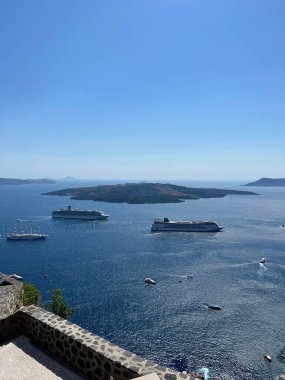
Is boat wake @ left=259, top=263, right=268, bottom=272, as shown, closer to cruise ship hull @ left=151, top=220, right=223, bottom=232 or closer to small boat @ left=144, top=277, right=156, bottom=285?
small boat @ left=144, top=277, right=156, bottom=285

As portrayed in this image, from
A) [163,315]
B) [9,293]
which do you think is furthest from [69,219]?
[9,293]

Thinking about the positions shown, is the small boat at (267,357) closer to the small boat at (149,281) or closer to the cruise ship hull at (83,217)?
the small boat at (149,281)

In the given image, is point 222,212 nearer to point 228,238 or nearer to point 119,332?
point 228,238

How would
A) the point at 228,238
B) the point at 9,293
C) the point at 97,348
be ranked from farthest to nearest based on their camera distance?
the point at 228,238 < the point at 9,293 < the point at 97,348

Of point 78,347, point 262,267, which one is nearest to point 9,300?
point 78,347

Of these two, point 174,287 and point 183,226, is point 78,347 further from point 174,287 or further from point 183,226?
point 183,226

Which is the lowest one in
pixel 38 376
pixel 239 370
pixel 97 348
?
pixel 239 370

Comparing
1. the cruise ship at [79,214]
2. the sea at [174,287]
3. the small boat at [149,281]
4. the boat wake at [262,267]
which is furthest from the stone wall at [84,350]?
the cruise ship at [79,214]
